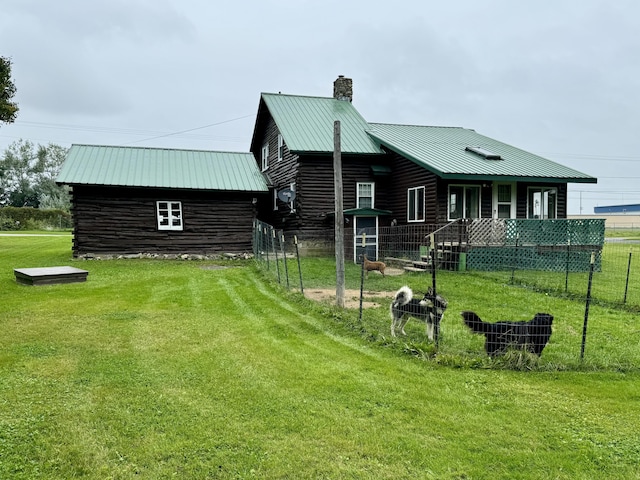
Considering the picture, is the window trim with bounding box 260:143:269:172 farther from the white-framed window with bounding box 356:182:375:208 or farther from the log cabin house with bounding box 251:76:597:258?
the white-framed window with bounding box 356:182:375:208

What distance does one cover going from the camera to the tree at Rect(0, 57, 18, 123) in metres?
21.4

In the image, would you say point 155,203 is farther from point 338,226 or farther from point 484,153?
point 484,153

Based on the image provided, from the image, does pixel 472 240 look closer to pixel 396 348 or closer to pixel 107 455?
pixel 396 348

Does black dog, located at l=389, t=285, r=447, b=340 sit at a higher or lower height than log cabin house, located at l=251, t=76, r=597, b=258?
lower

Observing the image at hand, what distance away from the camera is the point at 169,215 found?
64.8 ft

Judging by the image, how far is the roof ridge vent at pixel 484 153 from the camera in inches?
746

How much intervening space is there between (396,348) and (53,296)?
8519mm

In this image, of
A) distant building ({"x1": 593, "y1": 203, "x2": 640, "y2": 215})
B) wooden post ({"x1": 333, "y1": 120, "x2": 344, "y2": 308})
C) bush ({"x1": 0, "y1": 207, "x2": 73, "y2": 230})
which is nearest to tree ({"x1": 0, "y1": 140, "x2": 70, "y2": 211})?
bush ({"x1": 0, "y1": 207, "x2": 73, "y2": 230})

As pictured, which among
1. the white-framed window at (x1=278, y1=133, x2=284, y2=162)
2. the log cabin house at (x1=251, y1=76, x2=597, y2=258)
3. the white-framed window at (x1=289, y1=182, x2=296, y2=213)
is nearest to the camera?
the log cabin house at (x1=251, y1=76, x2=597, y2=258)

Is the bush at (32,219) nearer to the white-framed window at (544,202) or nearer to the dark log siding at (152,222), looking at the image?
the dark log siding at (152,222)

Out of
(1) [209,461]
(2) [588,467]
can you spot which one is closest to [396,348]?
(2) [588,467]

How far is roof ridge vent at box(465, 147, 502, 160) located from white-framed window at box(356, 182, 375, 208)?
14.9 feet

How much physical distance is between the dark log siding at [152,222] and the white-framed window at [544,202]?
1220 centimetres

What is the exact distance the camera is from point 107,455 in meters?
3.70
